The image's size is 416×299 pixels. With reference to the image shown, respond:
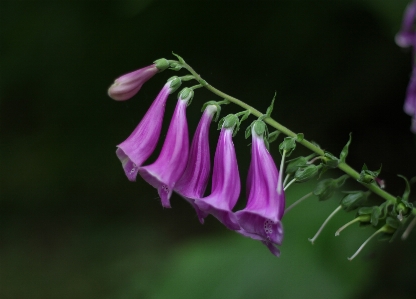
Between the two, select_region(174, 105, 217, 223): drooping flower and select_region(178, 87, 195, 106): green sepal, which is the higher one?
select_region(178, 87, 195, 106): green sepal

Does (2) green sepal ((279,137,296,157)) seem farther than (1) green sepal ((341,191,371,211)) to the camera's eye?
No

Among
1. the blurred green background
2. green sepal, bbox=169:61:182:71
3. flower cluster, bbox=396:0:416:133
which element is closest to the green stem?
green sepal, bbox=169:61:182:71

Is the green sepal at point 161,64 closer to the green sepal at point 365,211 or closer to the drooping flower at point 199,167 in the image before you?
the drooping flower at point 199,167

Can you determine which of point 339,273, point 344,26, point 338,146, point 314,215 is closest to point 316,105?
point 338,146

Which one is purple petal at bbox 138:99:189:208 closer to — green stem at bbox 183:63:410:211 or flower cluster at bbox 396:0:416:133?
green stem at bbox 183:63:410:211

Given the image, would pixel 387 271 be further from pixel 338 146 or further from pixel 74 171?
pixel 74 171

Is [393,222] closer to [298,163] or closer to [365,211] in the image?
[365,211]

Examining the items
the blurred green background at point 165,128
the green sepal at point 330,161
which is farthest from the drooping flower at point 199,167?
the blurred green background at point 165,128
